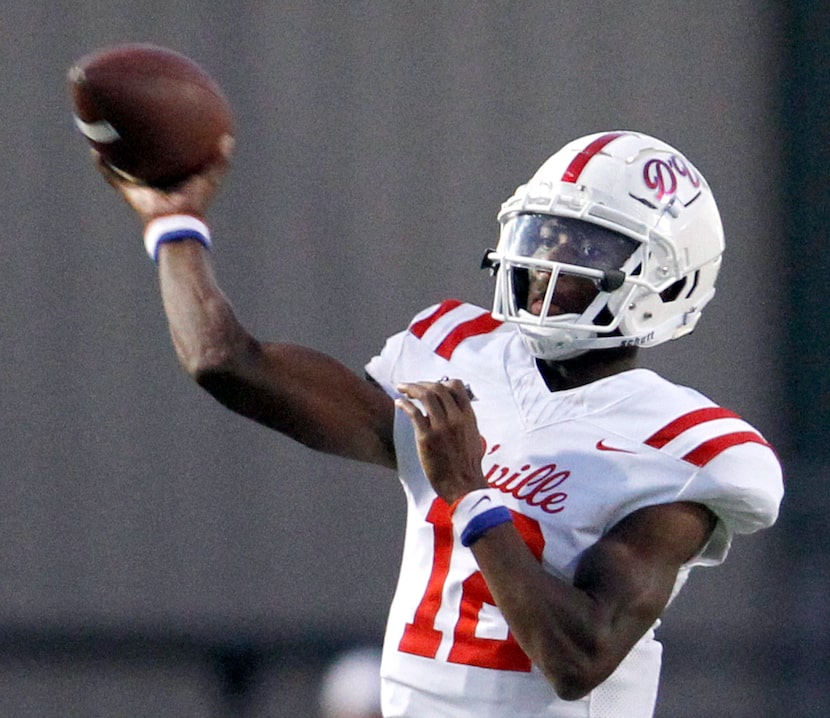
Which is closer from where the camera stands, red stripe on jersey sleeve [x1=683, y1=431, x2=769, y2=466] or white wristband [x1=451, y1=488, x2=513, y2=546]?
white wristband [x1=451, y1=488, x2=513, y2=546]

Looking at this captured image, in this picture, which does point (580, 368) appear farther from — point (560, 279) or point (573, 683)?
point (573, 683)

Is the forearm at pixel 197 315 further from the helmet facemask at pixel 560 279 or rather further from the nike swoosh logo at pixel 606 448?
the nike swoosh logo at pixel 606 448

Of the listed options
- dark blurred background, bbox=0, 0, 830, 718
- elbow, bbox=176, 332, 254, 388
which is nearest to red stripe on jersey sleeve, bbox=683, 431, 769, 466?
elbow, bbox=176, 332, 254, 388

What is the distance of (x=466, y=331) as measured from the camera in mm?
2453

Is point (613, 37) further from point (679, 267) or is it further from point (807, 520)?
point (679, 267)

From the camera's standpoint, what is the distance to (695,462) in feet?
7.14

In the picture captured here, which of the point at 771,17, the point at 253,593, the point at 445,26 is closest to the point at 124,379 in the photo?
the point at 253,593

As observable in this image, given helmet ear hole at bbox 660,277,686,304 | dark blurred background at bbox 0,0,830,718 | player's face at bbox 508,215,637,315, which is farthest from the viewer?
dark blurred background at bbox 0,0,830,718

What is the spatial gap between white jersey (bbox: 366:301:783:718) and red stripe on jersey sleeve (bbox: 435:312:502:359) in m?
0.10

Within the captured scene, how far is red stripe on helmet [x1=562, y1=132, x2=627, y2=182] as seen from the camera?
7.70 ft

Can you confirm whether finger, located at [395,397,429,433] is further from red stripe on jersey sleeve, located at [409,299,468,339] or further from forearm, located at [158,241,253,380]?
red stripe on jersey sleeve, located at [409,299,468,339]

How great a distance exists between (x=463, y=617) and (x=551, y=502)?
0.62 ft

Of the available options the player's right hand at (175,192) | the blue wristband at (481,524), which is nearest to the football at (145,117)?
the player's right hand at (175,192)

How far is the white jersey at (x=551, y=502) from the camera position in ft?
7.11
